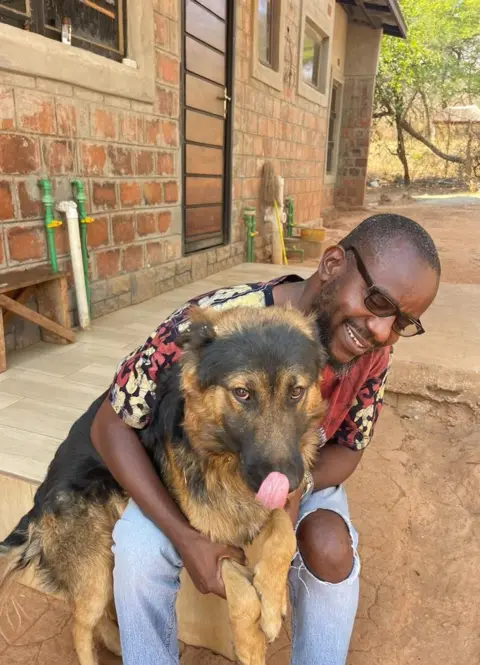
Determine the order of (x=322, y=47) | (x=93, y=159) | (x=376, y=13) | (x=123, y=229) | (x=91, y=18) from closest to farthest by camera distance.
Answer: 1. (x=91, y=18)
2. (x=93, y=159)
3. (x=123, y=229)
4. (x=322, y=47)
5. (x=376, y=13)

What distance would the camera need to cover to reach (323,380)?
1783mm

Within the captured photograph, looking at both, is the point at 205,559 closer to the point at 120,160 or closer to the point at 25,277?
the point at 25,277

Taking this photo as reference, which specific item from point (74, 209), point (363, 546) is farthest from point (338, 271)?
Answer: point (74, 209)

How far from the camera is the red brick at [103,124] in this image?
14.4ft

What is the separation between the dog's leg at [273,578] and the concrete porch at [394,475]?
94cm

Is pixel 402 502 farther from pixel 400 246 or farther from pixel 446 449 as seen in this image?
pixel 400 246

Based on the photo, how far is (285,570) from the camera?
1.54 meters

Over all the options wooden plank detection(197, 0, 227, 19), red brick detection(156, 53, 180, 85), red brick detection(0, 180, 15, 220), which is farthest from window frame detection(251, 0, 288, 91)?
red brick detection(0, 180, 15, 220)

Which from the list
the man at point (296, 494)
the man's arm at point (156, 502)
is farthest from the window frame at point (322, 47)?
the man's arm at point (156, 502)

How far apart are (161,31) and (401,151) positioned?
2525cm

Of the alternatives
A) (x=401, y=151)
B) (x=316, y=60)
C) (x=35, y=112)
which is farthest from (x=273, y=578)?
(x=401, y=151)

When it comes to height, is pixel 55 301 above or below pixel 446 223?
above

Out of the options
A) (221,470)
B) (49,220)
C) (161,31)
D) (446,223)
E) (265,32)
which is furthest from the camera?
(446,223)

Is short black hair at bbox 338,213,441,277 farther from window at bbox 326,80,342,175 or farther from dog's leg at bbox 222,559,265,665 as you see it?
window at bbox 326,80,342,175
